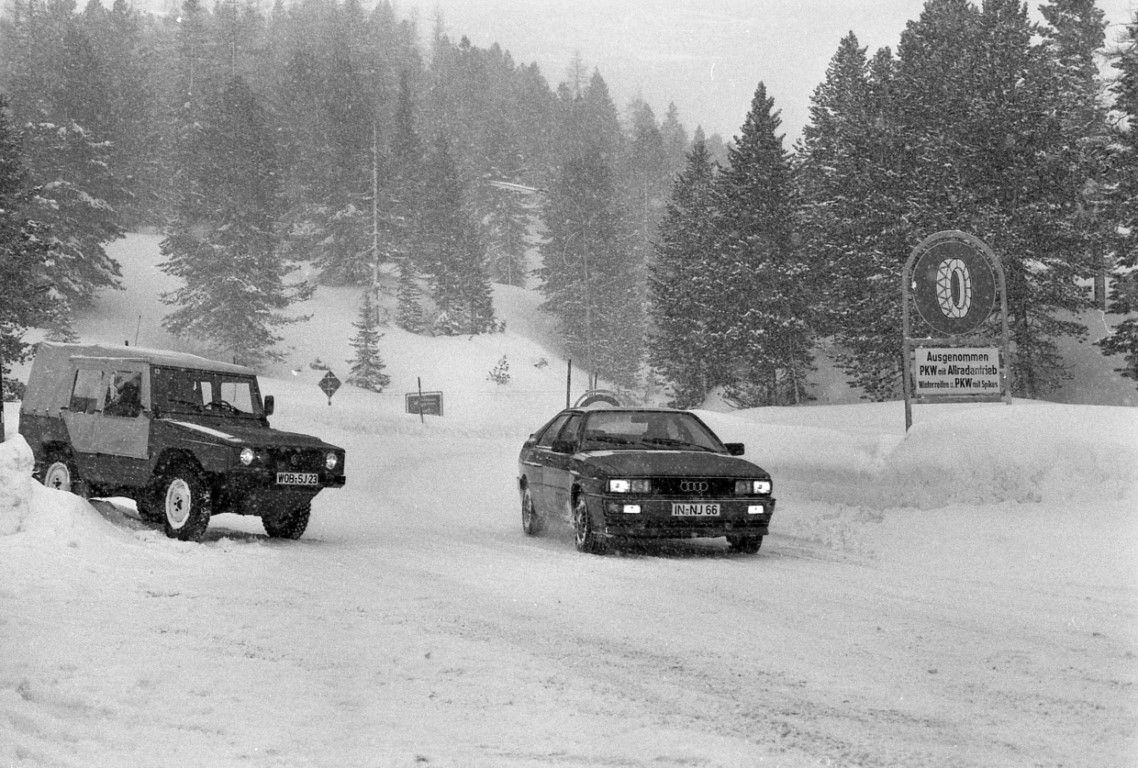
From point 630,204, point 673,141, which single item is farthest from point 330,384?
point 673,141

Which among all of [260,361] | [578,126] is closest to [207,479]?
[260,361]

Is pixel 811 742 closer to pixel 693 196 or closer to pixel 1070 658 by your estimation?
pixel 1070 658

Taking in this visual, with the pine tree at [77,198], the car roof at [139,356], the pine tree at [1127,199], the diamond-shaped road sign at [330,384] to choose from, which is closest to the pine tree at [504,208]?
the pine tree at [77,198]

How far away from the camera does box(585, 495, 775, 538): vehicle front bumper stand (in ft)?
33.2

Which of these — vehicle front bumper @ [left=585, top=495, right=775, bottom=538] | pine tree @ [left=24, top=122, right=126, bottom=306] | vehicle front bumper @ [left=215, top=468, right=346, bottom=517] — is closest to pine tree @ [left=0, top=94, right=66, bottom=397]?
pine tree @ [left=24, top=122, right=126, bottom=306]

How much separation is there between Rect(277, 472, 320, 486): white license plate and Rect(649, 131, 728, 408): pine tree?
33.0 metres

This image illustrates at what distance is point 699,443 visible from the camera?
1173cm

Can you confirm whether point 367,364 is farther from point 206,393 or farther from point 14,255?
point 206,393

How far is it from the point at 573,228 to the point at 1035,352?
3992 cm

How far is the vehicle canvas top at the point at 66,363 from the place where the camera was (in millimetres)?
12477

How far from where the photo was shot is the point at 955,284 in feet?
53.4

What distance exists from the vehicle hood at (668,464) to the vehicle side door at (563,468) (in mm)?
371

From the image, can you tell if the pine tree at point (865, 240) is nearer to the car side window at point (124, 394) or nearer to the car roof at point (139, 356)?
the car roof at point (139, 356)

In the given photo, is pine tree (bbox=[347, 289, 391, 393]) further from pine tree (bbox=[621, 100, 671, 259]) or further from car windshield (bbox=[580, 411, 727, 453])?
car windshield (bbox=[580, 411, 727, 453])
